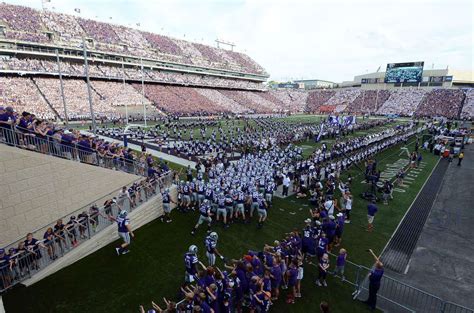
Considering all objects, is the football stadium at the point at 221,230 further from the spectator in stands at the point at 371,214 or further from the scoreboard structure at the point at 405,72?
the scoreboard structure at the point at 405,72

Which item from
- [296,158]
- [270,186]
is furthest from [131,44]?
[270,186]

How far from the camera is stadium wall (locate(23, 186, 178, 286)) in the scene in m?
8.32

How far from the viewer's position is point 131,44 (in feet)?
214

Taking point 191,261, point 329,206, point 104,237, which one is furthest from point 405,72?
point 104,237

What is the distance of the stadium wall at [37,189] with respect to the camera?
28.1 feet

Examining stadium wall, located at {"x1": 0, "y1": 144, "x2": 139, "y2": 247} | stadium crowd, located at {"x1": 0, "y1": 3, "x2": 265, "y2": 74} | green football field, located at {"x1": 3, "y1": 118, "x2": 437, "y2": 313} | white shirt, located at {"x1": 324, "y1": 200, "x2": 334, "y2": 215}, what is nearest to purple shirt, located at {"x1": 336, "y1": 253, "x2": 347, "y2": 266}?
green football field, located at {"x1": 3, "y1": 118, "x2": 437, "y2": 313}

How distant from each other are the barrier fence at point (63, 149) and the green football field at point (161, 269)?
3.21 meters

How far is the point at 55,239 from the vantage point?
8.54 m

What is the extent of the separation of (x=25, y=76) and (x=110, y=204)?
4845cm

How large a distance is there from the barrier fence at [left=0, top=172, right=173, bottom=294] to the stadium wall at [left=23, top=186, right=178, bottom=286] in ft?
0.49

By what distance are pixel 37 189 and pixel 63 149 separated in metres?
1.83

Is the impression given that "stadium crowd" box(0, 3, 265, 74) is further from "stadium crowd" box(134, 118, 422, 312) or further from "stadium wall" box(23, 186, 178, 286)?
"stadium crowd" box(134, 118, 422, 312)

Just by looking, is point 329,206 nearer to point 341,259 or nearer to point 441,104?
point 341,259

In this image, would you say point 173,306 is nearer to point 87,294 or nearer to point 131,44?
point 87,294
